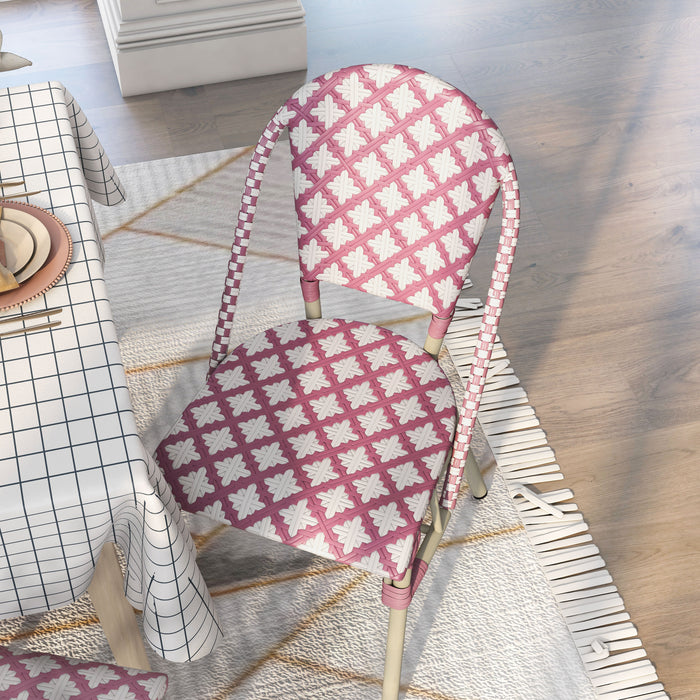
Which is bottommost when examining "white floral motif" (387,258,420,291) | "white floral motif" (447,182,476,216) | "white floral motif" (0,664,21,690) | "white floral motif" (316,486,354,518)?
"white floral motif" (0,664,21,690)

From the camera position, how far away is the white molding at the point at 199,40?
2.49 metres

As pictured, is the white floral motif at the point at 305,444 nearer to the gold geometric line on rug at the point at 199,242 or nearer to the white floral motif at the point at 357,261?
the white floral motif at the point at 357,261

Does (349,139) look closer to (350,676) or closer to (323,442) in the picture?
(323,442)

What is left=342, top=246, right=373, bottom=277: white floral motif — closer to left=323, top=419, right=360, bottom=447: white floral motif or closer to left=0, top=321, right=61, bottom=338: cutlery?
left=323, top=419, right=360, bottom=447: white floral motif

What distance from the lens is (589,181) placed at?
240cm

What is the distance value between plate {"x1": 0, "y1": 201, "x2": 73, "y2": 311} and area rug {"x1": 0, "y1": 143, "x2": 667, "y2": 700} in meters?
0.68

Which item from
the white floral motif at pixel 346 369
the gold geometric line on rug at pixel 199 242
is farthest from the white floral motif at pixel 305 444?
the gold geometric line on rug at pixel 199 242

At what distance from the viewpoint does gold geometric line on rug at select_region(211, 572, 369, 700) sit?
1503 millimetres

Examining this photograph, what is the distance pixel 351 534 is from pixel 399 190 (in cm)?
50

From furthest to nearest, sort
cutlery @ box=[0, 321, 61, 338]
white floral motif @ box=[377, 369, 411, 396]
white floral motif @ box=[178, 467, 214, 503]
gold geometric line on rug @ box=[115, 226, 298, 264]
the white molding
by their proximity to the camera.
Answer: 1. the white molding
2. gold geometric line on rug @ box=[115, 226, 298, 264]
3. white floral motif @ box=[377, 369, 411, 396]
4. white floral motif @ box=[178, 467, 214, 503]
5. cutlery @ box=[0, 321, 61, 338]

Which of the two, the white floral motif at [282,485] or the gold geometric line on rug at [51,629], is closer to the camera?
the white floral motif at [282,485]

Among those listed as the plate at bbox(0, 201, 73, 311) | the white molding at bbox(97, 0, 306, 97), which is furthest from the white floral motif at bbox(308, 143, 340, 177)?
the white molding at bbox(97, 0, 306, 97)

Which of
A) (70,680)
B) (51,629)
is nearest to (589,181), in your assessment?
(51,629)

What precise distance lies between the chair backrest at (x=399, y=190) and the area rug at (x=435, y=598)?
0.40 meters
